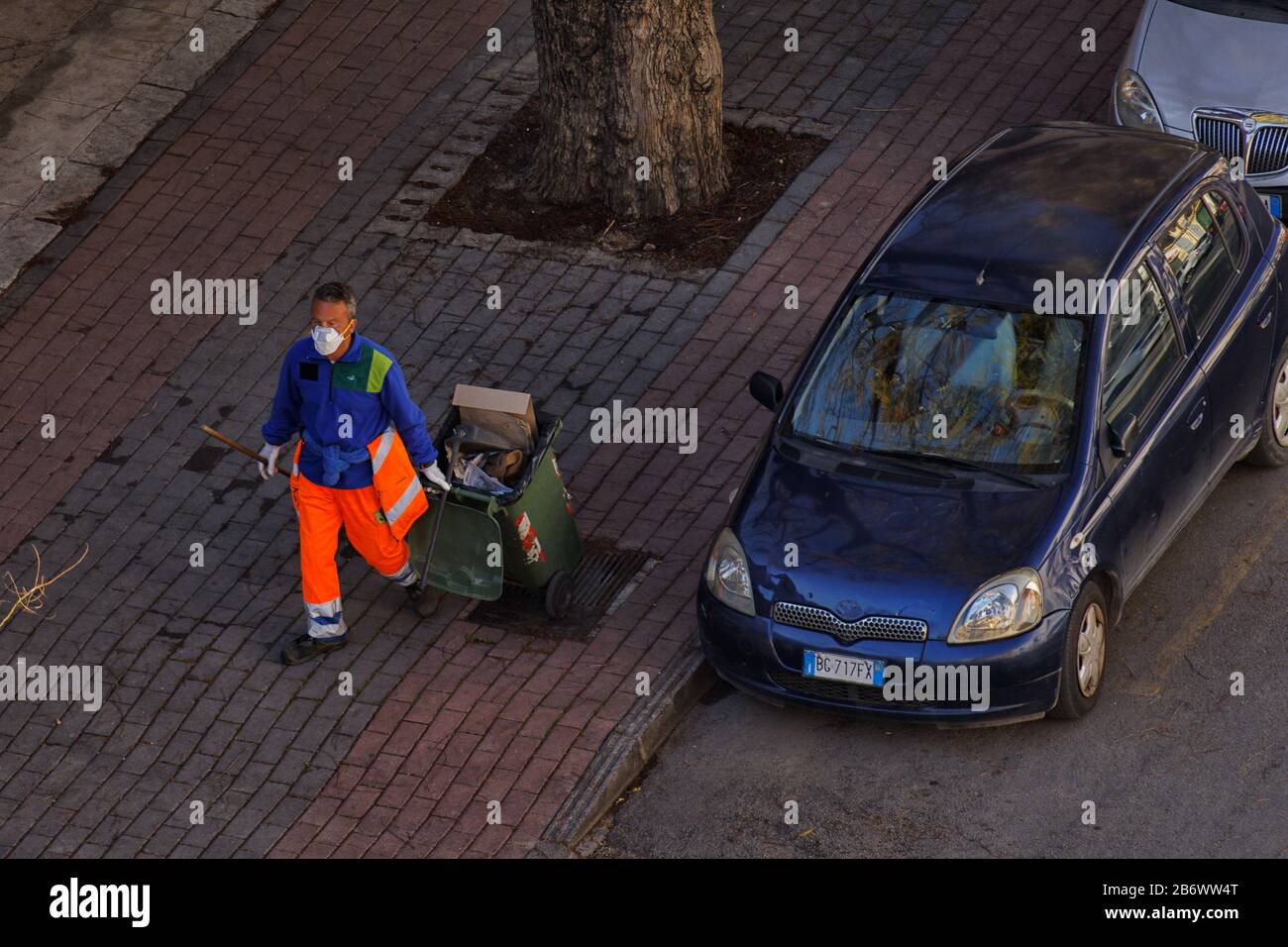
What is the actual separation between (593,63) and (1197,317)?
4407 mm

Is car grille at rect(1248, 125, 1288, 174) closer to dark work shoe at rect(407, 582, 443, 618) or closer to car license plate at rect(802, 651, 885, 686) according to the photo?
car license plate at rect(802, 651, 885, 686)

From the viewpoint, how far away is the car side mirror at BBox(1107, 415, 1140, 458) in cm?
959

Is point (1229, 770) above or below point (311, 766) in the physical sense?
above

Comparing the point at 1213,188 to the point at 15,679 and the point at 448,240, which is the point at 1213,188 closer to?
the point at 448,240

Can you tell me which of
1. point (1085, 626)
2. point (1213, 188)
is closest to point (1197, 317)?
point (1213, 188)

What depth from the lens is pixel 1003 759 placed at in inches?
375

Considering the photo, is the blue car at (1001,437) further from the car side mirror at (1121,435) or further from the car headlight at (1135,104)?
the car headlight at (1135,104)

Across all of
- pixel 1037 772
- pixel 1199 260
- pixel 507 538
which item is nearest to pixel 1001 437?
pixel 1037 772

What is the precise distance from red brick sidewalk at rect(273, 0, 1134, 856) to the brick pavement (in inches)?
0.6

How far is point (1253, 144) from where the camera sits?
12.5m

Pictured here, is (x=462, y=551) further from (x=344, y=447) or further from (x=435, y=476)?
(x=344, y=447)

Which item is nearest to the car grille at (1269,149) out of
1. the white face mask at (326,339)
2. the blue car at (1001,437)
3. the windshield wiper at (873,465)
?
the blue car at (1001,437)

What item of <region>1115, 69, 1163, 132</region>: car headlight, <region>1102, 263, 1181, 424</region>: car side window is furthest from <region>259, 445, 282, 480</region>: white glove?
<region>1115, 69, 1163, 132</region>: car headlight

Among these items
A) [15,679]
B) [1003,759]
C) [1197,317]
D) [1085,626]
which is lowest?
[15,679]
